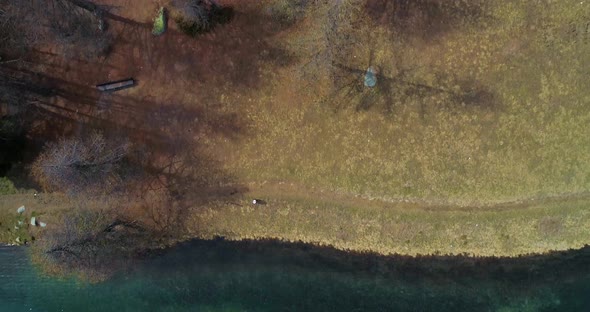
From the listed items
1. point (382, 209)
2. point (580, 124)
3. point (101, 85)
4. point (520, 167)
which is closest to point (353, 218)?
point (382, 209)

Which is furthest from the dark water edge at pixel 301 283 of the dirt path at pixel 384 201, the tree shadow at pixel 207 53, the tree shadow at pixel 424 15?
the tree shadow at pixel 424 15

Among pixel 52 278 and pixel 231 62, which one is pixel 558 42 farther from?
pixel 52 278

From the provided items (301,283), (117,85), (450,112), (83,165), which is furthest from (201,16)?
(301,283)

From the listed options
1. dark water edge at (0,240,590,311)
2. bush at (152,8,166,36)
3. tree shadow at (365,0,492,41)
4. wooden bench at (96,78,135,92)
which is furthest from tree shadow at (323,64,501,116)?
wooden bench at (96,78,135,92)

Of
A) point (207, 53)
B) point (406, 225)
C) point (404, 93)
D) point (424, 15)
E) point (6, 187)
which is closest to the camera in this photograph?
point (424, 15)

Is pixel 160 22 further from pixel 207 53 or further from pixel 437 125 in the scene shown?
pixel 437 125

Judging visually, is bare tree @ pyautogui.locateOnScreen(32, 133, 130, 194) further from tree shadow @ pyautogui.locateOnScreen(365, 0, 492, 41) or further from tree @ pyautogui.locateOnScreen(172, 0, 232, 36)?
tree shadow @ pyautogui.locateOnScreen(365, 0, 492, 41)
